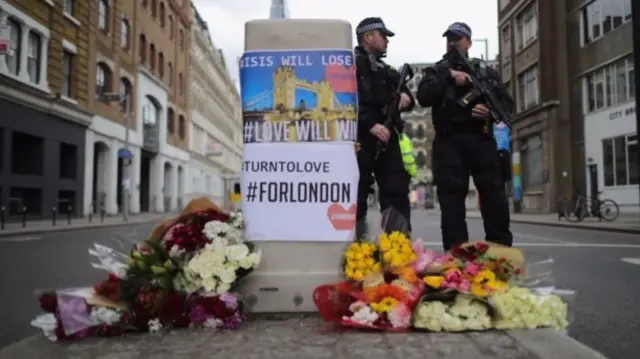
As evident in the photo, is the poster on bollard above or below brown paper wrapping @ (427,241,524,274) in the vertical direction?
above

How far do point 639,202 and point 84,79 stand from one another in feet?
81.6

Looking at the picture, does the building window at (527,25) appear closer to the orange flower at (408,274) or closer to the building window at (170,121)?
the building window at (170,121)

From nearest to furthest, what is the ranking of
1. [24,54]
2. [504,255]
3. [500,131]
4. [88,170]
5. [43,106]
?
[504,255], [500,131], [24,54], [43,106], [88,170]

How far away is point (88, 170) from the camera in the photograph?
28.3 meters

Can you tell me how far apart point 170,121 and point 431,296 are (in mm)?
44114

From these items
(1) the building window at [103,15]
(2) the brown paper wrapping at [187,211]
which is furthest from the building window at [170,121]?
(2) the brown paper wrapping at [187,211]

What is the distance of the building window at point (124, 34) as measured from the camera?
110 ft

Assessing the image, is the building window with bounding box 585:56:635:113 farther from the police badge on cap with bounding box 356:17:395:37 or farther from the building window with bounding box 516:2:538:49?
the police badge on cap with bounding box 356:17:395:37

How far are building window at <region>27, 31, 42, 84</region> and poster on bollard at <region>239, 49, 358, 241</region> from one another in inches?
899

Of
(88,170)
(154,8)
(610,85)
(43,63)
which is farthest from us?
(154,8)

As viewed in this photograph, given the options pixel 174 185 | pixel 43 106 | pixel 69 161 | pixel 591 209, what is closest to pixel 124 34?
pixel 69 161

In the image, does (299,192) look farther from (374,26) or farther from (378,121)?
(374,26)

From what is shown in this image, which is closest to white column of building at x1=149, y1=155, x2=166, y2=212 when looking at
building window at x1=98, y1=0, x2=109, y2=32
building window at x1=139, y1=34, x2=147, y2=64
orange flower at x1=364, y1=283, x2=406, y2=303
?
building window at x1=139, y1=34, x2=147, y2=64

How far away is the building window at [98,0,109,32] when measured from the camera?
30.7 meters
